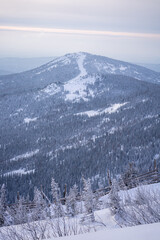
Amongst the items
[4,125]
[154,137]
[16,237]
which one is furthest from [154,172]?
[4,125]

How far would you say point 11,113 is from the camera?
181 metres

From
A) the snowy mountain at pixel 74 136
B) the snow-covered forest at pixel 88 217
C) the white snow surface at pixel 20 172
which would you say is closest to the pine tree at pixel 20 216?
the snow-covered forest at pixel 88 217

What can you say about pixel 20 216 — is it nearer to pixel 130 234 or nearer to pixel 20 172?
pixel 130 234

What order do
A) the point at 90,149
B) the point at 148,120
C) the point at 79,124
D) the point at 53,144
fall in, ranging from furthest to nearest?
1. the point at 79,124
2. the point at 53,144
3. the point at 148,120
4. the point at 90,149

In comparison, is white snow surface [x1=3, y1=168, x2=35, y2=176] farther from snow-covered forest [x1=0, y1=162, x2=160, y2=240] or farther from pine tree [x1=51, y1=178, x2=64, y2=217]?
snow-covered forest [x1=0, y1=162, x2=160, y2=240]

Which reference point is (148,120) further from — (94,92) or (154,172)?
(94,92)

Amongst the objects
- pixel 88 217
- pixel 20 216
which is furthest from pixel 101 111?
pixel 20 216

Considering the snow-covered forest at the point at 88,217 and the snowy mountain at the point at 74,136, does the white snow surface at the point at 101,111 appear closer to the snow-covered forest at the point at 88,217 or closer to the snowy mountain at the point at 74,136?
the snowy mountain at the point at 74,136

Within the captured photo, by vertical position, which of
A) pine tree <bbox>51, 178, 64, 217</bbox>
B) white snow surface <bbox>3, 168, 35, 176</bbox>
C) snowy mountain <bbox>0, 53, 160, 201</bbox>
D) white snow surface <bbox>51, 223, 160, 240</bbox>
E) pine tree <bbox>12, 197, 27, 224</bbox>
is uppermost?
white snow surface <bbox>51, 223, 160, 240</bbox>

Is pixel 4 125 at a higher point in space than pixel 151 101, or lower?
lower

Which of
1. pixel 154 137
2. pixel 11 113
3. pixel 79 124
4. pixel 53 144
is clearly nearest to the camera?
pixel 154 137

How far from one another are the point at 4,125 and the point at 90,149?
338 ft

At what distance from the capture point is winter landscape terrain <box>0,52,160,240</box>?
304 inches

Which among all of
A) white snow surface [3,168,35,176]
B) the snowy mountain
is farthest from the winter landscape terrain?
white snow surface [3,168,35,176]
